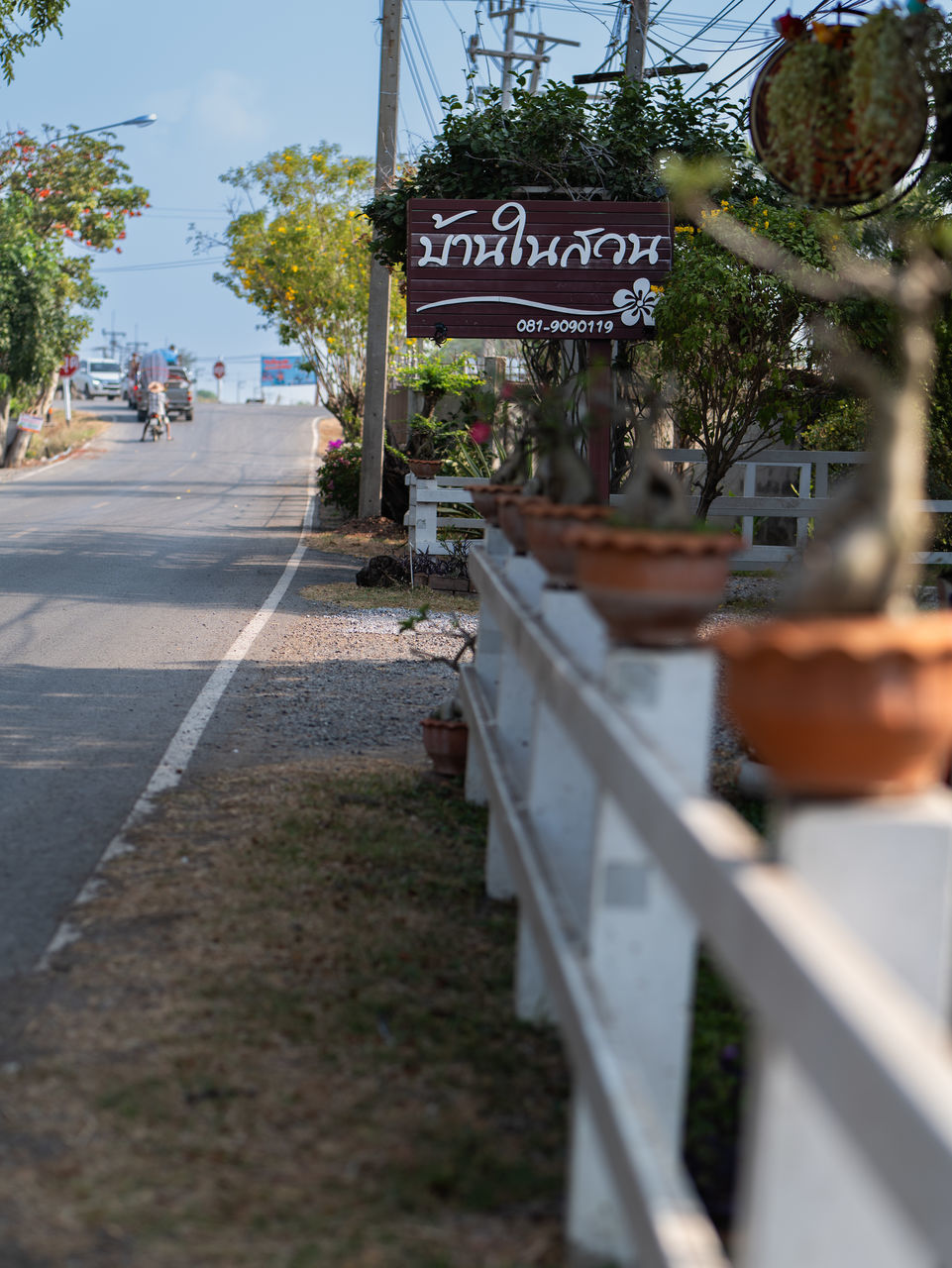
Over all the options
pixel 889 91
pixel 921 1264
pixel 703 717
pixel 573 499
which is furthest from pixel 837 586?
pixel 889 91

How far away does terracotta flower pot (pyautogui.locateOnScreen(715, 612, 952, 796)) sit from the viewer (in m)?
1.64

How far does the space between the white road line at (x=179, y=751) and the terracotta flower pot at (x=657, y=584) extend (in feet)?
7.71

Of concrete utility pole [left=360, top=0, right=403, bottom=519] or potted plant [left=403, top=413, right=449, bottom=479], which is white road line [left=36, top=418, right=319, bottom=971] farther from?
concrete utility pole [left=360, top=0, right=403, bottom=519]

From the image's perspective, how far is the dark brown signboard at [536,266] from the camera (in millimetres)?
13195

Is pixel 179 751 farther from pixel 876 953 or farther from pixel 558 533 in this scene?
pixel 876 953

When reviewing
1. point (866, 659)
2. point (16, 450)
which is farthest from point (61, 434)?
point (866, 659)

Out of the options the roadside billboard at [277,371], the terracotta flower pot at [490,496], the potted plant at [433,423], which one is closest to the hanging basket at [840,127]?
the terracotta flower pot at [490,496]

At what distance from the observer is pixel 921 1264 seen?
1.50m

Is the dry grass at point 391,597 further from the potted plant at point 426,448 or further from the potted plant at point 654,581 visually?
the potted plant at point 654,581

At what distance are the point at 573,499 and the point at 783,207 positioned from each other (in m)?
11.3

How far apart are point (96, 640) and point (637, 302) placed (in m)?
6.47

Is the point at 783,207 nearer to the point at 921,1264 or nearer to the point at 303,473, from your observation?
the point at 921,1264

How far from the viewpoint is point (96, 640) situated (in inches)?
401

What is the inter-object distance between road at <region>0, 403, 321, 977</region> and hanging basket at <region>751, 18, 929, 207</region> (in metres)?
3.65
